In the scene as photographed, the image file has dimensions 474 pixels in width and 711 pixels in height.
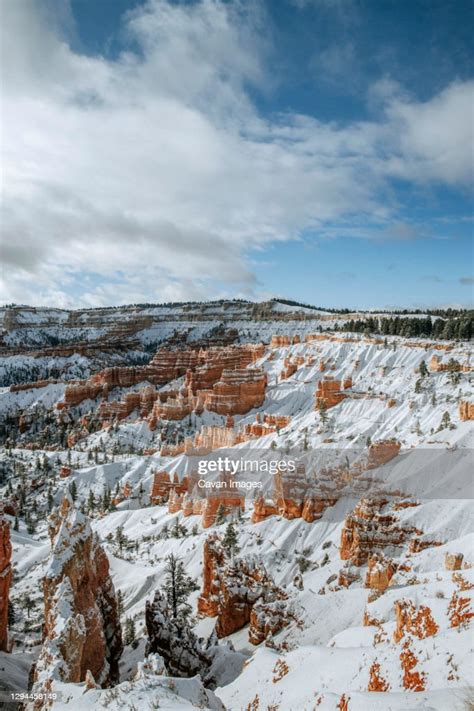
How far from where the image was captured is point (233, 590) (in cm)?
2081

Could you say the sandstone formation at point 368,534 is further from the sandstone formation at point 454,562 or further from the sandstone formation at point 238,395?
the sandstone formation at point 238,395

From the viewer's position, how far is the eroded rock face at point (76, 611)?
1184 cm

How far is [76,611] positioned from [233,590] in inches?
374

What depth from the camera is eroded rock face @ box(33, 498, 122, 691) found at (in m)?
11.8

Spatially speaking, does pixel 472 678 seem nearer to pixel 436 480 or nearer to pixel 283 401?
pixel 436 480

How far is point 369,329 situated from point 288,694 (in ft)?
323

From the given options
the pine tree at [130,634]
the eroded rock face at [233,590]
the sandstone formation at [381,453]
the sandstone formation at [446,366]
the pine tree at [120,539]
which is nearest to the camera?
the eroded rock face at [233,590]

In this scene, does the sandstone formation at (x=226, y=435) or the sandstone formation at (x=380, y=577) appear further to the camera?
the sandstone formation at (x=226, y=435)

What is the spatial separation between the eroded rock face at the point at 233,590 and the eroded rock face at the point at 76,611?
18.0ft

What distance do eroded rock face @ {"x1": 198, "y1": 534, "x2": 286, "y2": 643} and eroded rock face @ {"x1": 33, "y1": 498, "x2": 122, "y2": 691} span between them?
5496mm

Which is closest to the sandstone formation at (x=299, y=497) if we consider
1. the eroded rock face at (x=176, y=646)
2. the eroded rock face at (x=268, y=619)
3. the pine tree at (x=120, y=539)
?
the pine tree at (x=120, y=539)

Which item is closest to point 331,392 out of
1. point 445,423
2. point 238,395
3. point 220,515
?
point 238,395

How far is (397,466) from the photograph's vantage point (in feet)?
118

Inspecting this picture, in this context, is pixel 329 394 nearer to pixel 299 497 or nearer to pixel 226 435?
pixel 226 435
